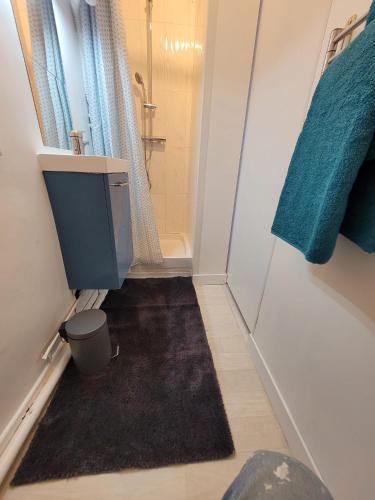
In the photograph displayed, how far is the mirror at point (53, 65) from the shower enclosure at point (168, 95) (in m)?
0.63

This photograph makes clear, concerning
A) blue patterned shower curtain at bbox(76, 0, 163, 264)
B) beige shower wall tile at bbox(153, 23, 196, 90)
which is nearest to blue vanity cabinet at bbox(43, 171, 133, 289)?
blue patterned shower curtain at bbox(76, 0, 163, 264)

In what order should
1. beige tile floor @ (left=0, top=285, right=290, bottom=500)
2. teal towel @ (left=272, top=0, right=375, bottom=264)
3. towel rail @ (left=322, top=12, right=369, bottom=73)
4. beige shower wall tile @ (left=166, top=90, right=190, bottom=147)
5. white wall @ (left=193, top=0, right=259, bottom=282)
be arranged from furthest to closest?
beige shower wall tile @ (left=166, top=90, right=190, bottom=147) → white wall @ (left=193, top=0, right=259, bottom=282) → beige tile floor @ (left=0, top=285, right=290, bottom=500) → towel rail @ (left=322, top=12, right=369, bottom=73) → teal towel @ (left=272, top=0, right=375, bottom=264)

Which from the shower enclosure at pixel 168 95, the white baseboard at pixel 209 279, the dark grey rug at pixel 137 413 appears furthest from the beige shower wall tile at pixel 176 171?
the dark grey rug at pixel 137 413

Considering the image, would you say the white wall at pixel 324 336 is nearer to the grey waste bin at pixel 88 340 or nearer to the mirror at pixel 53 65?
the grey waste bin at pixel 88 340

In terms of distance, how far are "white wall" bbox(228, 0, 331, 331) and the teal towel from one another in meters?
0.27

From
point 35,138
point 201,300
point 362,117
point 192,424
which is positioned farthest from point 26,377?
point 362,117

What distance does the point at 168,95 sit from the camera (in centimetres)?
187

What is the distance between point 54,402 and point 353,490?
1.06 meters

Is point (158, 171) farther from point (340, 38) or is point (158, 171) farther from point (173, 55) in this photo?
point (340, 38)

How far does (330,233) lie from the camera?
1.61 feet

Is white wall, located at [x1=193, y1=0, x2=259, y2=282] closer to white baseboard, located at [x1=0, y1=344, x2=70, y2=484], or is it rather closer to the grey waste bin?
the grey waste bin

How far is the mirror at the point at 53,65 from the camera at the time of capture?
87 centimetres

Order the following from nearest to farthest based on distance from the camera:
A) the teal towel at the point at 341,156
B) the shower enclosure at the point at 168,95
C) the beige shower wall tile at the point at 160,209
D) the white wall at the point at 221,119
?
the teal towel at the point at 341,156
the white wall at the point at 221,119
the shower enclosure at the point at 168,95
the beige shower wall tile at the point at 160,209

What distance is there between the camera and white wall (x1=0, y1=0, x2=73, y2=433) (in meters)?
0.71
